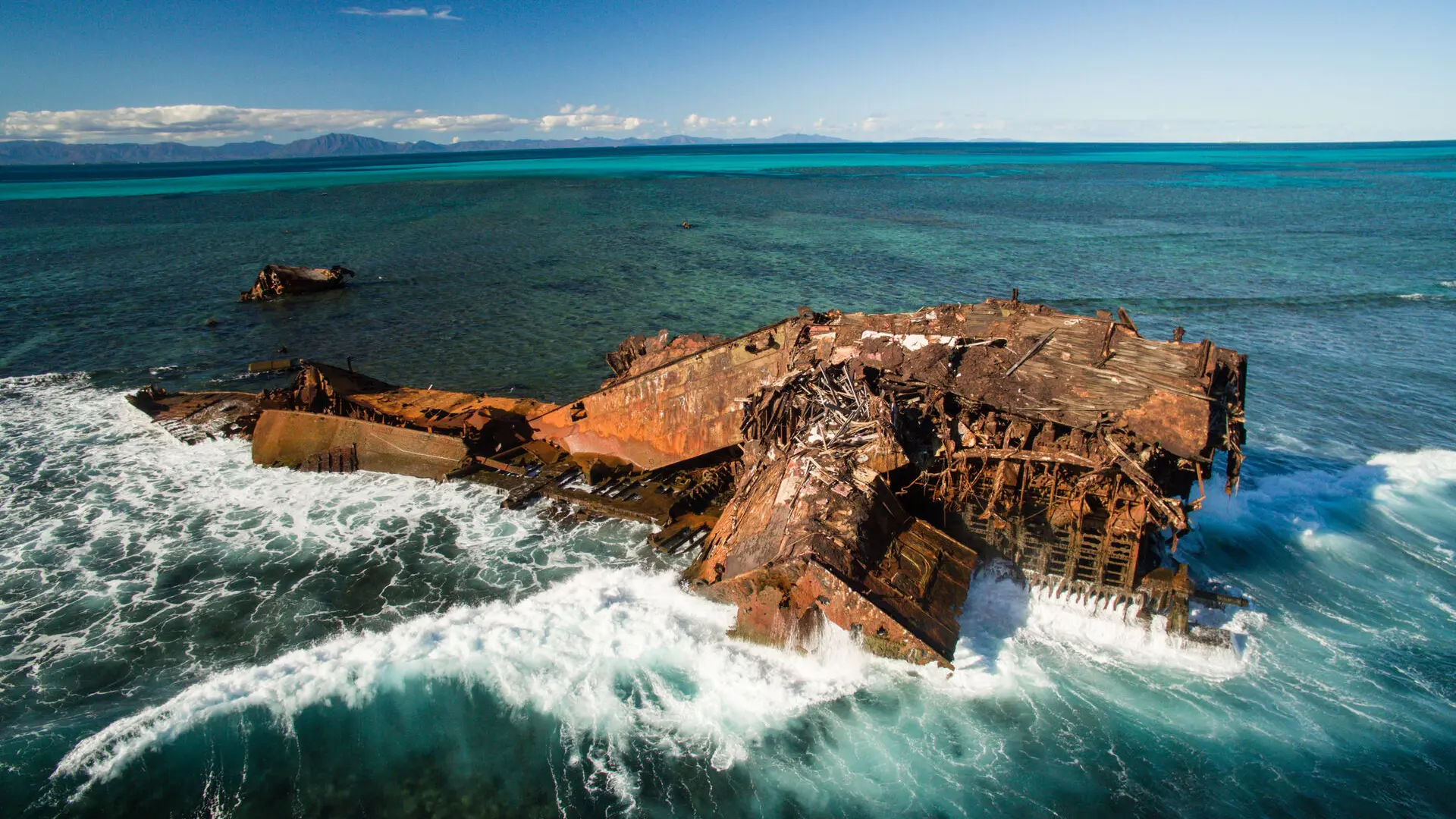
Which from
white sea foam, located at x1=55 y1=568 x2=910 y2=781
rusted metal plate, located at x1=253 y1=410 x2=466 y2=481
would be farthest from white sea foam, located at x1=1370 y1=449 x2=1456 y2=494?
rusted metal plate, located at x1=253 y1=410 x2=466 y2=481

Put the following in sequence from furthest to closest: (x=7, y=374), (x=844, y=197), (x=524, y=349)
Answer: (x=844, y=197) < (x=524, y=349) < (x=7, y=374)

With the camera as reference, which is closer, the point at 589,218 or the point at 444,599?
the point at 444,599

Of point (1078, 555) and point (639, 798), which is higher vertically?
point (1078, 555)

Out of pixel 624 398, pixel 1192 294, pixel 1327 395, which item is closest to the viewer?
pixel 624 398

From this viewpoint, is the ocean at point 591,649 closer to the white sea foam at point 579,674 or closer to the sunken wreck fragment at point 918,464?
the white sea foam at point 579,674

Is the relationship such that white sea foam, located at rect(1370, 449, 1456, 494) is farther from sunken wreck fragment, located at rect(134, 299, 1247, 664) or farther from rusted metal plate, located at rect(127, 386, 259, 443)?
rusted metal plate, located at rect(127, 386, 259, 443)

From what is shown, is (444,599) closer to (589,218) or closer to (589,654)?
(589,654)

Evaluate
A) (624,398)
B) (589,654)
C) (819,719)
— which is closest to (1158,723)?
(819,719)
